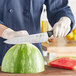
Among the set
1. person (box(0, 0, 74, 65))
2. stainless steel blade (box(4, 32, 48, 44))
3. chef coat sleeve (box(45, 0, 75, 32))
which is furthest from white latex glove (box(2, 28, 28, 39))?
chef coat sleeve (box(45, 0, 75, 32))

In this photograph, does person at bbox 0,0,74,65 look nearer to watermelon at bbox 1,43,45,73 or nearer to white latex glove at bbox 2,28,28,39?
white latex glove at bbox 2,28,28,39

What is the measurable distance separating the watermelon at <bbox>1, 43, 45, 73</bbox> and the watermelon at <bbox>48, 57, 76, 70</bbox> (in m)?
0.13

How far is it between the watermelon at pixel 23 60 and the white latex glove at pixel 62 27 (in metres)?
0.18

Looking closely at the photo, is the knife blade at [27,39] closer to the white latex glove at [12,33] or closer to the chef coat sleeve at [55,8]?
the white latex glove at [12,33]

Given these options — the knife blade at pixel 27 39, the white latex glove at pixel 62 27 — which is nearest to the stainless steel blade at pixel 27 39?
the knife blade at pixel 27 39

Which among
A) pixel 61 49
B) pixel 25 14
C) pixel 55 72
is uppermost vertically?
pixel 25 14

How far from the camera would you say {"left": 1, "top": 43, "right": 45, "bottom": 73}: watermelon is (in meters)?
1.37

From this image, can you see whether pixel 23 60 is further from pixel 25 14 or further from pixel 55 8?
pixel 55 8

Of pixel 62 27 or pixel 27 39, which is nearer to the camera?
pixel 27 39

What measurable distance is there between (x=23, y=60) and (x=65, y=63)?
0.32 meters

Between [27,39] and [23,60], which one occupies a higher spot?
[27,39]

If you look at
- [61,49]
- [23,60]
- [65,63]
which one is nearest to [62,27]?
[65,63]

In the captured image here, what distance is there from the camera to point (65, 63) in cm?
158

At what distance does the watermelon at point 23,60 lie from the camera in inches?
54.1
